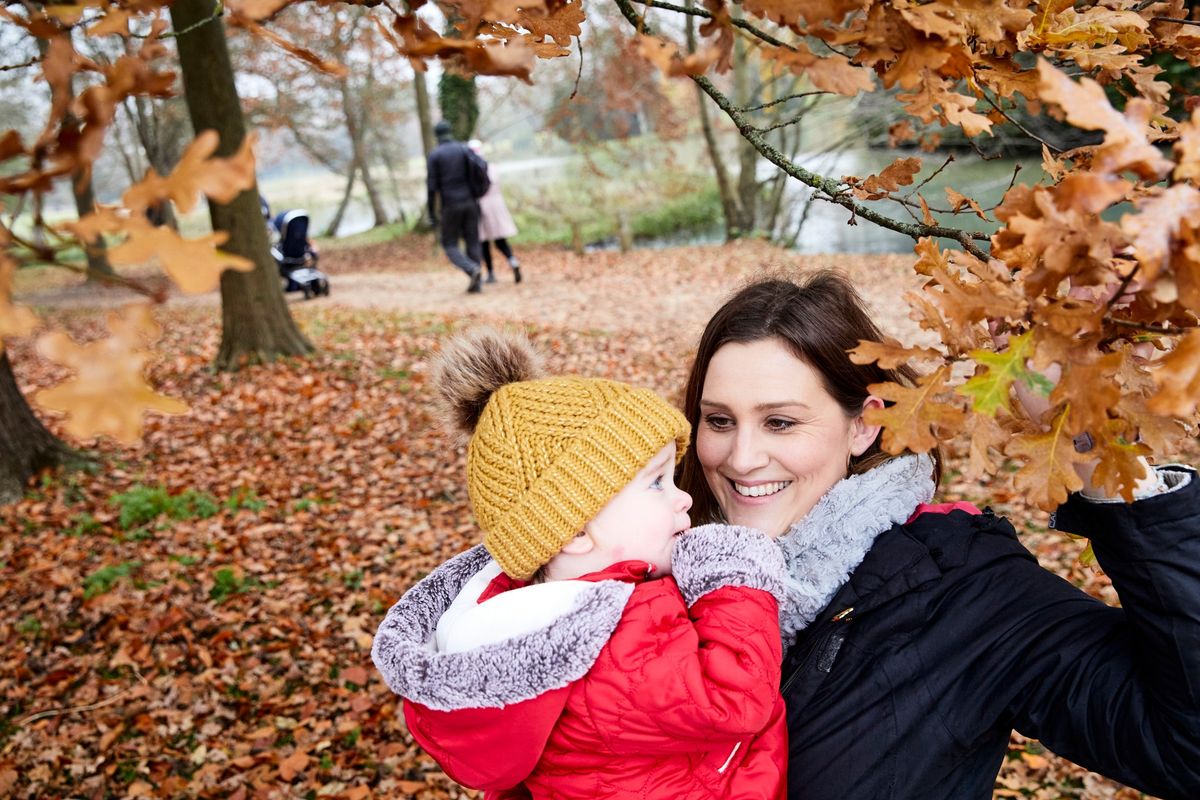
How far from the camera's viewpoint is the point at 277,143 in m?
35.0

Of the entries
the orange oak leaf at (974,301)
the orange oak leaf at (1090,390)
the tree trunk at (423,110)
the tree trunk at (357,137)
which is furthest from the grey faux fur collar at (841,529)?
the tree trunk at (357,137)

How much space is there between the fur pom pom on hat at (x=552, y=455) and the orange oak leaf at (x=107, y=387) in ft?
3.19

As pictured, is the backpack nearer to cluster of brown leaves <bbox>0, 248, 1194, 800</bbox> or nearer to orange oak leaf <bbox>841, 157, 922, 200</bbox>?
cluster of brown leaves <bbox>0, 248, 1194, 800</bbox>

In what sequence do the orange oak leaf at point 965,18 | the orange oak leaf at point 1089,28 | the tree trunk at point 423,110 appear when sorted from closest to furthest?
1. the orange oak leaf at point 965,18
2. the orange oak leaf at point 1089,28
3. the tree trunk at point 423,110

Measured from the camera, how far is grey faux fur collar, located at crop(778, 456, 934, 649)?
1.84m

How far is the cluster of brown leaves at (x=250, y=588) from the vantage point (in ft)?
13.0

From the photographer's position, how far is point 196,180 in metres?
0.87

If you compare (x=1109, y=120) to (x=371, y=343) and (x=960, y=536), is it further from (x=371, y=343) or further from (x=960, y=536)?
(x=371, y=343)

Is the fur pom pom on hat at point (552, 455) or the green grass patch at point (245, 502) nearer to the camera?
the fur pom pom on hat at point (552, 455)

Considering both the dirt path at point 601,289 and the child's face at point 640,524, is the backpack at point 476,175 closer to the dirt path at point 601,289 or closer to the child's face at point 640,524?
the dirt path at point 601,289

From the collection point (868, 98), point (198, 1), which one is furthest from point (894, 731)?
point (868, 98)

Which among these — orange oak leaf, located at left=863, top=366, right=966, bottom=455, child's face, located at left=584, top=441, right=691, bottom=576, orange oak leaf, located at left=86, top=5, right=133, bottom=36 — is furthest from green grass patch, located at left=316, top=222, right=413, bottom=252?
orange oak leaf, located at left=863, top=366, right=966, bottom=455

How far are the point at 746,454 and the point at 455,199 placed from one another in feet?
37.4

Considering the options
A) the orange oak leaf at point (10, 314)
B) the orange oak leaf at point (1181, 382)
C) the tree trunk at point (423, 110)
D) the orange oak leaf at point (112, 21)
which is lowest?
the orange oak leaf at point (1181, 382)
